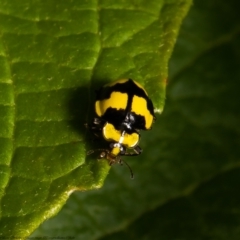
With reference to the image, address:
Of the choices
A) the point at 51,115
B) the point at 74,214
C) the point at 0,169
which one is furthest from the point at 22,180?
the point at 74,214

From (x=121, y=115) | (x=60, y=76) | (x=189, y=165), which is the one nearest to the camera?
(x=60, y=76)

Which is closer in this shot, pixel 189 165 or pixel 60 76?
pixel 60 76

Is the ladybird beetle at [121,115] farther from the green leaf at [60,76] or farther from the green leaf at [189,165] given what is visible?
the green leaf at [189,165]

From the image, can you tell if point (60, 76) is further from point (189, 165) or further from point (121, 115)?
point (189, 165)

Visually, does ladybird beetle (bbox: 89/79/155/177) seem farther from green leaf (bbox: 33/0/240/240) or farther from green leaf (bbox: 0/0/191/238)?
green leaf (bbox: 33/0/240/240)

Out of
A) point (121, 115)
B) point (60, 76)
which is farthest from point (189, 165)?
point (60, 76)

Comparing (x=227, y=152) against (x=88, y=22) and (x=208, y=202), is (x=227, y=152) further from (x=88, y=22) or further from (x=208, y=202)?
(x=88, y=22)
